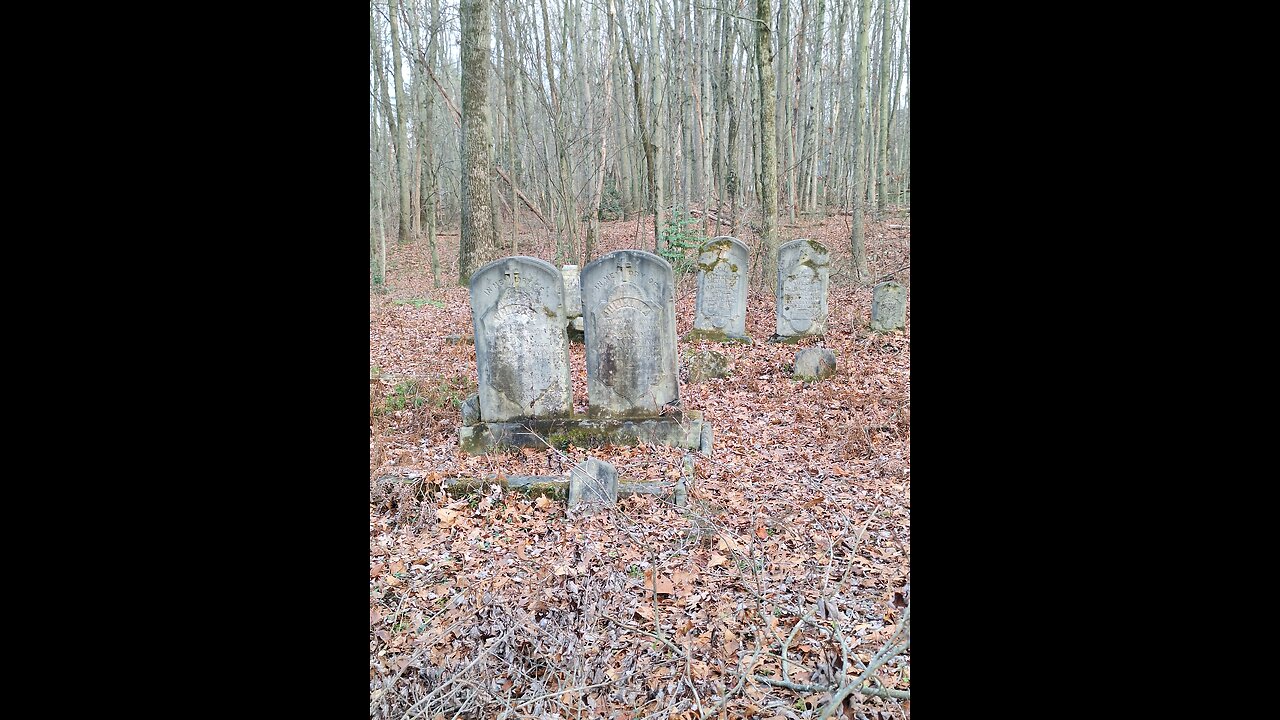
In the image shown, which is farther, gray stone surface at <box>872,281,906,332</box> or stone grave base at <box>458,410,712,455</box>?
gray stone surface at <box>872,281,906,332</box>

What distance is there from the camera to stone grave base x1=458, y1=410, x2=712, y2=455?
6348 mm

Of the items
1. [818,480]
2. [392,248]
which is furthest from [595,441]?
[392,248]

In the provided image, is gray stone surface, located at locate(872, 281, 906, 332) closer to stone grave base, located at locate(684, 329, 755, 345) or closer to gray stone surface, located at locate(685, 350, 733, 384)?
stone grave base, located at locate(684, 329, 755, 345)

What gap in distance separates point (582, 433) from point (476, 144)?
731 cm

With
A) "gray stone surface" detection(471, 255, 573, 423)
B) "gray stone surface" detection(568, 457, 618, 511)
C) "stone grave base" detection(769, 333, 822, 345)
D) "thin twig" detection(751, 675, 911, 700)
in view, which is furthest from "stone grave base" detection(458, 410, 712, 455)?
"stone grave base" detection(769, 333, 822, 345)

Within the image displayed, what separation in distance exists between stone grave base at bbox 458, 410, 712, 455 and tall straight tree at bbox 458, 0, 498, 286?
6.13 meters

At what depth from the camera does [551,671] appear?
10.2 ft

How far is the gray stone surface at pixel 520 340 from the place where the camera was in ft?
19.9

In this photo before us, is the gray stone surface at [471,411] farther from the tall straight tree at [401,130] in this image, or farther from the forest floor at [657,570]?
the tall straight tree at [401,130]

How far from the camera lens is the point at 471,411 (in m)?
6.69

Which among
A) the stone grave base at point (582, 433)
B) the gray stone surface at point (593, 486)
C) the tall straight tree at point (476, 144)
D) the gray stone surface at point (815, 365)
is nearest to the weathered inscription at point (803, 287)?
the gray stone surface at point (815, 365)
